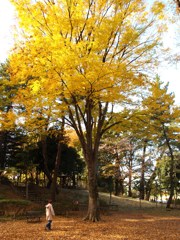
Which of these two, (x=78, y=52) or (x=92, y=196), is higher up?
(x=78, y=52)

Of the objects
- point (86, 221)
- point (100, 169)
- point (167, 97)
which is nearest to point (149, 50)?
point (167, 97)

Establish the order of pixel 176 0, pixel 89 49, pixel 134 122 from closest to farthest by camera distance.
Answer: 1. pixel 176 0
2. pixel 89 49
3. pixel 134 122

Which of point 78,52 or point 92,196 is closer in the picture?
point 78,52

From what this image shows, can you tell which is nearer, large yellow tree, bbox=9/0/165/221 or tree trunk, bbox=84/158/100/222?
large yellow tree, bbox=9/0/165/221

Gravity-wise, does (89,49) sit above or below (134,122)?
above

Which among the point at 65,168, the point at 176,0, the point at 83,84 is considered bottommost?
the point at 65,168

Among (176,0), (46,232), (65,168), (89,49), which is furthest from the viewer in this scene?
(65,168)

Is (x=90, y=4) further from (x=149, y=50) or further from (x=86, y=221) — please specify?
(x=86, y=221)

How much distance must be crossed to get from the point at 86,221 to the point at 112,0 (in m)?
10.7

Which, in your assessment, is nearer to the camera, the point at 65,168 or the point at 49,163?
the point at 49,163

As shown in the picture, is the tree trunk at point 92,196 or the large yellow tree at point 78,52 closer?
the large yellow tree at point 78,52

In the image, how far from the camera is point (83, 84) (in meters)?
9.62

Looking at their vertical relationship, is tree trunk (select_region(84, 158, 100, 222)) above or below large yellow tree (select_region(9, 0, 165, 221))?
below

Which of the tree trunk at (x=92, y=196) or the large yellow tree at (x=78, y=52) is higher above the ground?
the large yellow tree at (x=78, y=52)
